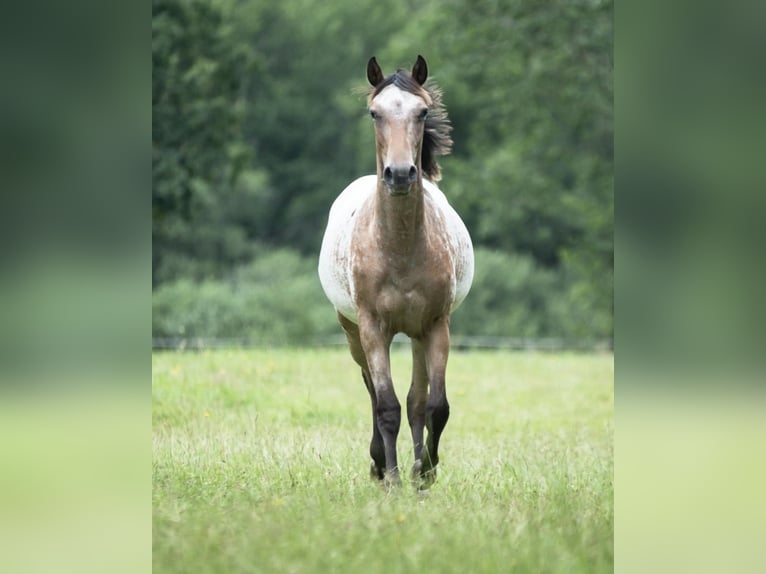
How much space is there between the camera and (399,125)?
16.0 feet

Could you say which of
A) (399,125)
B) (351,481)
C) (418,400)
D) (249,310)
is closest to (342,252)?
(418,400)

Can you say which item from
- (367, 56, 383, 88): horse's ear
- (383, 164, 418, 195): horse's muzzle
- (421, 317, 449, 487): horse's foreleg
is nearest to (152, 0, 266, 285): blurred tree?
(367, 56, 383, 88): horse's ear

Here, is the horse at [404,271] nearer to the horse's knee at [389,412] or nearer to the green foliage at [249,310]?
the horse's knee at [389,412]

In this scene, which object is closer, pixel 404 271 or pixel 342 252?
pixel 404 271

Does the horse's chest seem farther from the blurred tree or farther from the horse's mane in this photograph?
the blurred tree

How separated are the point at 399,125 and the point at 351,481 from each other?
1944 millimetres

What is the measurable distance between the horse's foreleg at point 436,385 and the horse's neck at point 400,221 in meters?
0.53

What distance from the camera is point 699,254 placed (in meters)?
2.56

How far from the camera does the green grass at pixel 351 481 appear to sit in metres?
3.57

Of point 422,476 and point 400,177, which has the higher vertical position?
point 400,177

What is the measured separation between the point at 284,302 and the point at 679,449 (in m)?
17.9

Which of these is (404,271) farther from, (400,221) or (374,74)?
(374,74)

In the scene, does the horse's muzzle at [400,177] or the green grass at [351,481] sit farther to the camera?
the horse's muzzle at [400,177]

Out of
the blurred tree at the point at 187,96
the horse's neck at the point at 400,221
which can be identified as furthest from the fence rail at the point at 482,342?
the horse's neck at the point at 400,221
